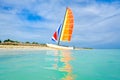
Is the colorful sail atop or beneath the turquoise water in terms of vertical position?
atop

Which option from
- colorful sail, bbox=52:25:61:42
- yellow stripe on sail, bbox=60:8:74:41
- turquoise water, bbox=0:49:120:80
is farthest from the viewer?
colorful sail, bbox=52:25:61:42

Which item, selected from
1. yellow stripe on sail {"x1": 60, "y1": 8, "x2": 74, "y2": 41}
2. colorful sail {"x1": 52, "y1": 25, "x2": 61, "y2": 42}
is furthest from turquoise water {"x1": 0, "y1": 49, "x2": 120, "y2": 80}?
colorful sail {"x1": 52, "y1": 25, "x2": 61, "y2": 42}

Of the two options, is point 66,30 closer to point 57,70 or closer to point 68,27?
point 68,27

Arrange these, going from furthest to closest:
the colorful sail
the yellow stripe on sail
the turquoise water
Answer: the colorful sail, the yellow stripe on sail, the turquoise water

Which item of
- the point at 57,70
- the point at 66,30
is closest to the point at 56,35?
the point at 66,30

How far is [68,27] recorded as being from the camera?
44062mm

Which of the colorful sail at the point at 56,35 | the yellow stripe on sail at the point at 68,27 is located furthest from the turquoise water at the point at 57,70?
the colorful sail at the point at 56,35

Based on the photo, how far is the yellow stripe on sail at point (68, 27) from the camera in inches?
1721

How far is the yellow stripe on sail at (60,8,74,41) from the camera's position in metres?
43.7

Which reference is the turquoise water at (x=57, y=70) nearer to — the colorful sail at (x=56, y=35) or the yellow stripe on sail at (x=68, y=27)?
the yellow stripe on sail at (x=68, y=27)

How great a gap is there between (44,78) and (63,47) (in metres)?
36.8

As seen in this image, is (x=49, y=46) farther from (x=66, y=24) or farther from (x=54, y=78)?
(x=54, y=78)

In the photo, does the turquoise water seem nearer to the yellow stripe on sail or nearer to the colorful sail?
the yellow stripe on sail

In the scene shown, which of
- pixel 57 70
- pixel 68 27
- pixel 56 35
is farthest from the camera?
pixel 56 35
